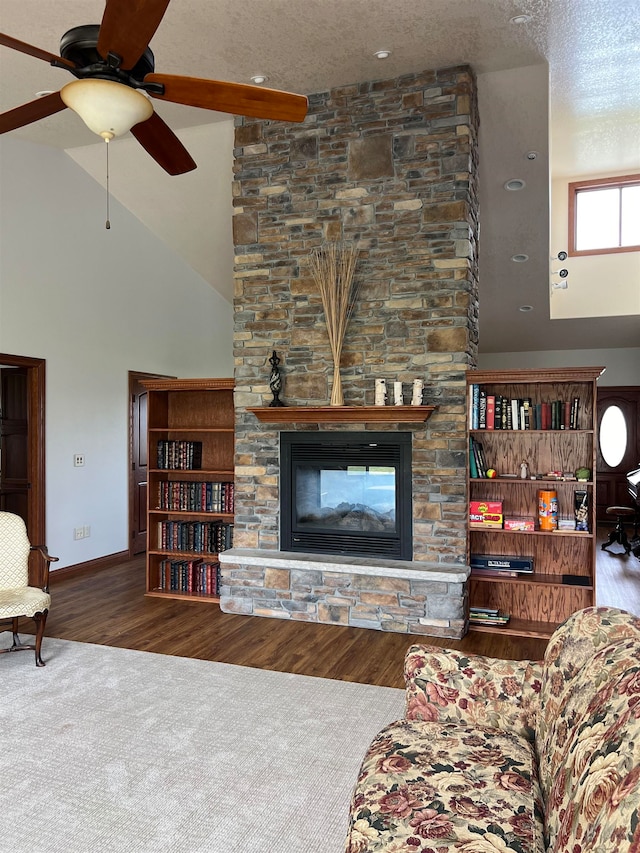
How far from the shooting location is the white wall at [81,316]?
5.41 metres

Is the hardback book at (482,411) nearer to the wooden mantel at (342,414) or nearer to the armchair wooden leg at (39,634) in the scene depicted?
the wooden mantel at (342,414)

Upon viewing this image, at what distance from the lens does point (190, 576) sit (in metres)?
5.35

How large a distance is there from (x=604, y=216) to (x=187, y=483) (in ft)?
20.6

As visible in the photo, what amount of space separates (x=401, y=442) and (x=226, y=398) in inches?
69.1

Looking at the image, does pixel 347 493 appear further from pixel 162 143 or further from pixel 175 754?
pixel 162 143

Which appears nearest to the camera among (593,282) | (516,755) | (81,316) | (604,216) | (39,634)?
(516,755)

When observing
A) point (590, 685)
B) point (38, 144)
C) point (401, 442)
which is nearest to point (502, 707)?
point (590, 685)

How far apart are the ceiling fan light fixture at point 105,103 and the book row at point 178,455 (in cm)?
346

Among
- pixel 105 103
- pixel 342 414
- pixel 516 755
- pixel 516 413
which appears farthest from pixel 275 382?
pixel 516 755

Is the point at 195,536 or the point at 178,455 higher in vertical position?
the point at 178,455

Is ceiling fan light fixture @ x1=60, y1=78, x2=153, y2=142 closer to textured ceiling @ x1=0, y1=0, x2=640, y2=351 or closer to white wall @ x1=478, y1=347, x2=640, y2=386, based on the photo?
textured ceiling @ x1=0, y1=0, x2=640, y2=351

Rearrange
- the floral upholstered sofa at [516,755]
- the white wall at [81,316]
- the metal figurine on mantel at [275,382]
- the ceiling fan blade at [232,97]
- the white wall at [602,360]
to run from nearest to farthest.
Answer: the floral upholstered sofa at [516,755] < the ceiling fan blade at [232,97] < the metal figurine on mantel at [275,382] < the white wall at [81,316] < the white wall at [602,360]

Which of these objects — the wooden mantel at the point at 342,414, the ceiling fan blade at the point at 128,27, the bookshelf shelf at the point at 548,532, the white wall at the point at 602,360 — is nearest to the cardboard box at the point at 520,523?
the bookshelf shelf at the point at 548,532

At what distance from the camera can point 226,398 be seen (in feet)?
18.4
